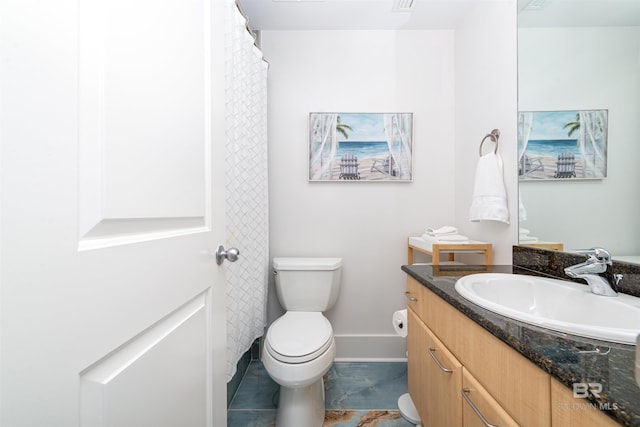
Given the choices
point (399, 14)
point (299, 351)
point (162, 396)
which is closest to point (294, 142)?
point (399, 14)

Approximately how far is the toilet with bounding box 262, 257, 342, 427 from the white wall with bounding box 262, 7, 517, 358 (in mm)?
201

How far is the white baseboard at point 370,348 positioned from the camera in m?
1.81

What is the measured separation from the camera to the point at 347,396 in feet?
4.86

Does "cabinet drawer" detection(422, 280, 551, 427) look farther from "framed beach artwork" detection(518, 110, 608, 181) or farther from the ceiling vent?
the ceiling vent

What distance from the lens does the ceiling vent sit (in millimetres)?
1547

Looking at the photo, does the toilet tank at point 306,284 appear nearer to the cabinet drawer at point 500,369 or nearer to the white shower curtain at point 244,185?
the white shower curtain at point 244,185

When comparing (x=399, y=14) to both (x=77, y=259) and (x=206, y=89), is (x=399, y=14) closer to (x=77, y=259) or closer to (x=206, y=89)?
(x=206, y=89)

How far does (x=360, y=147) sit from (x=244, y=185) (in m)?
0.87

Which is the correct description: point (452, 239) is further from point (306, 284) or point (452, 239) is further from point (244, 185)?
point (244, 185)

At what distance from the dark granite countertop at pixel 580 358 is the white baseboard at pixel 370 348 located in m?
1.27

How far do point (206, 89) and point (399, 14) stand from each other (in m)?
1.52

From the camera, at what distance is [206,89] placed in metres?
0.72

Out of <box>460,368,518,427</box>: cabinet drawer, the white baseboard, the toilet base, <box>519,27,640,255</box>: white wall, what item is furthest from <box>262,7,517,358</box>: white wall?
<box>460,368,518,427</box>: cabinet drawer

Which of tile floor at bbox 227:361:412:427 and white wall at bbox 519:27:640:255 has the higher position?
white wall at bbox 519:27:640:255
